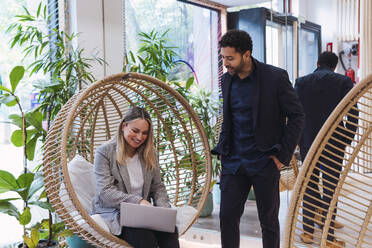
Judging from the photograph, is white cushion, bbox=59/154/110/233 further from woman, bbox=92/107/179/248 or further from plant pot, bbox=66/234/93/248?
plant pot, bbox=66/234/93/248

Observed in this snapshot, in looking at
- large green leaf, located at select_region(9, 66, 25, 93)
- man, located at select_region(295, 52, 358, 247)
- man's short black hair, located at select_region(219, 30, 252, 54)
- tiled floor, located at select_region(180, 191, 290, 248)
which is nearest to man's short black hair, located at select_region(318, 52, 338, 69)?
man, located at select_region(295, 52, 358, 247)

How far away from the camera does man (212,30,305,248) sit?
2.10 meters

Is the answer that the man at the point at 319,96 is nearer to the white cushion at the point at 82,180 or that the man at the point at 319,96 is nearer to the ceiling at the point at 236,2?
the ceiling at the point at 236,2

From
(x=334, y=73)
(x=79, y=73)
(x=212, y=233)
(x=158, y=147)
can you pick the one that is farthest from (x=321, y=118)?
(x=79, y=73)

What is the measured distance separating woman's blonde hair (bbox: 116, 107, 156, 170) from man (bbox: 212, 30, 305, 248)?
0.48 metres

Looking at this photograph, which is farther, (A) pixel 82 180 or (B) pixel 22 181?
(A) pixel 82 180

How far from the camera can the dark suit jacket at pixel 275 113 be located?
2092 millimetres

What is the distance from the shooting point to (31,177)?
2406mm

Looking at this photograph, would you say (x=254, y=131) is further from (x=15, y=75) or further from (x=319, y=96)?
(x=15, y=75)

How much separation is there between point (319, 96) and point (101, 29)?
185 centimetres

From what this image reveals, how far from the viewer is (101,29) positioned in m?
3.43

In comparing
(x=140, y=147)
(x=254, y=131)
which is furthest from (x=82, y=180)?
(x=254, y=131)

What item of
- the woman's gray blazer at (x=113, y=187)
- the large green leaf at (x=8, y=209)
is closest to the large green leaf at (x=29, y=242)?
the large green leaf at (x=8, y=209)

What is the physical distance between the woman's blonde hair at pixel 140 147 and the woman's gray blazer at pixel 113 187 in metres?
0.03
